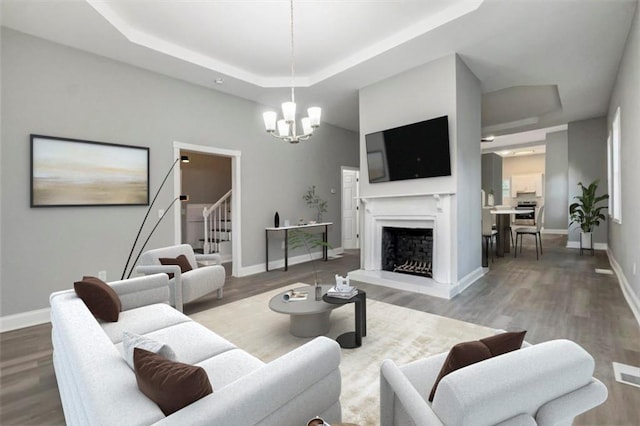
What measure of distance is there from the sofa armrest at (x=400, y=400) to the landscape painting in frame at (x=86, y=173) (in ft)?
13.3

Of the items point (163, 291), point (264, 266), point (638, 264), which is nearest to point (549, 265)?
point (638, 264)

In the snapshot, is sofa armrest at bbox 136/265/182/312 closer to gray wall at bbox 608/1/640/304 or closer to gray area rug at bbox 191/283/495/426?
gray area rug at bbox 191/283/495/426

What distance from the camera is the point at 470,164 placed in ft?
14.8

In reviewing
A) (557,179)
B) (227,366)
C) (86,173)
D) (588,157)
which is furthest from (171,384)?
(557,179)

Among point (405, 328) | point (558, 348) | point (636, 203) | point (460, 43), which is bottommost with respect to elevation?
point (405, 328)

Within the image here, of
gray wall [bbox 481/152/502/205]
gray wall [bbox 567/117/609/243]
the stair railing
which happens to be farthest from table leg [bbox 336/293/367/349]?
gray wall [bbox 481/152/502/205]

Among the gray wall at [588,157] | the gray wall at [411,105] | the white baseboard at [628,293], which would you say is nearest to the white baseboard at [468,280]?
the gray wall at [411,105]

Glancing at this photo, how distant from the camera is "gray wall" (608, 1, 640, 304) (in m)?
3.02

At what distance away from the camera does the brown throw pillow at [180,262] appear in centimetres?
361

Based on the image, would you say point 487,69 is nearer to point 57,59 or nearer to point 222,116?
point 222,116

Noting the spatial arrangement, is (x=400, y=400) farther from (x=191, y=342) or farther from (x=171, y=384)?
(x=191, y=342)

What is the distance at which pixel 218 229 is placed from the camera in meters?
6.94

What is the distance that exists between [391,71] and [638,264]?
3737mm

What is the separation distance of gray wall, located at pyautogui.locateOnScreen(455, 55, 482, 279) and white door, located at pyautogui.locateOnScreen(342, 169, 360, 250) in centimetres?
361
